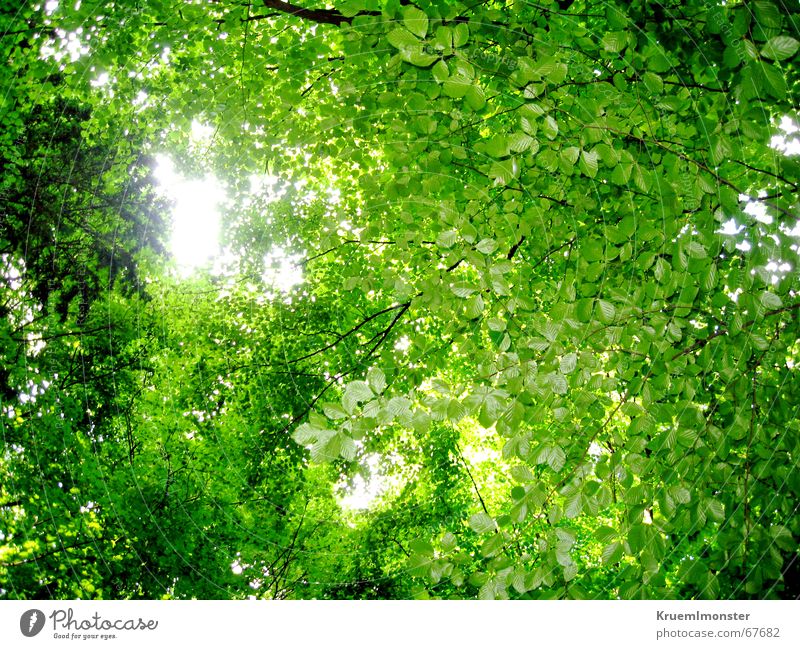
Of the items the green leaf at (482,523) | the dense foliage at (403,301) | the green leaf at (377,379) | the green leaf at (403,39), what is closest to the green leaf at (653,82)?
the dense foliage at (403,301)

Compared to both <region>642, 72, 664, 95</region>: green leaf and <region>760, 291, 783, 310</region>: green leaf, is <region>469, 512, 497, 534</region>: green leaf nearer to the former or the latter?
<region>760, 291, 783, 310</region>: green leaf

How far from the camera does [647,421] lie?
2295 mm

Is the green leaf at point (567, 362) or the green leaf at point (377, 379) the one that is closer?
the green leaf at point (377, 379)

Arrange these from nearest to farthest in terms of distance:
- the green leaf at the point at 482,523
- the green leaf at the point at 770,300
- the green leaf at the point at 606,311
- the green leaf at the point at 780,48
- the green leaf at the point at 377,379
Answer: the green leaf at the point at 377,379
the green leaf at the point at 482,523
the green leaf at the point at 780,48
the green leaf at the point at 770,300
the green leaf at the point at 606,311

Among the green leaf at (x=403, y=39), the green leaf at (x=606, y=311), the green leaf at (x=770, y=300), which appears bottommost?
the green leaf at (x=770, y=300)

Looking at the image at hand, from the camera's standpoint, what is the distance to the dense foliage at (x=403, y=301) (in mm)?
2238

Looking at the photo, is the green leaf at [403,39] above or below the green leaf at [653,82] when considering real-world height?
below
